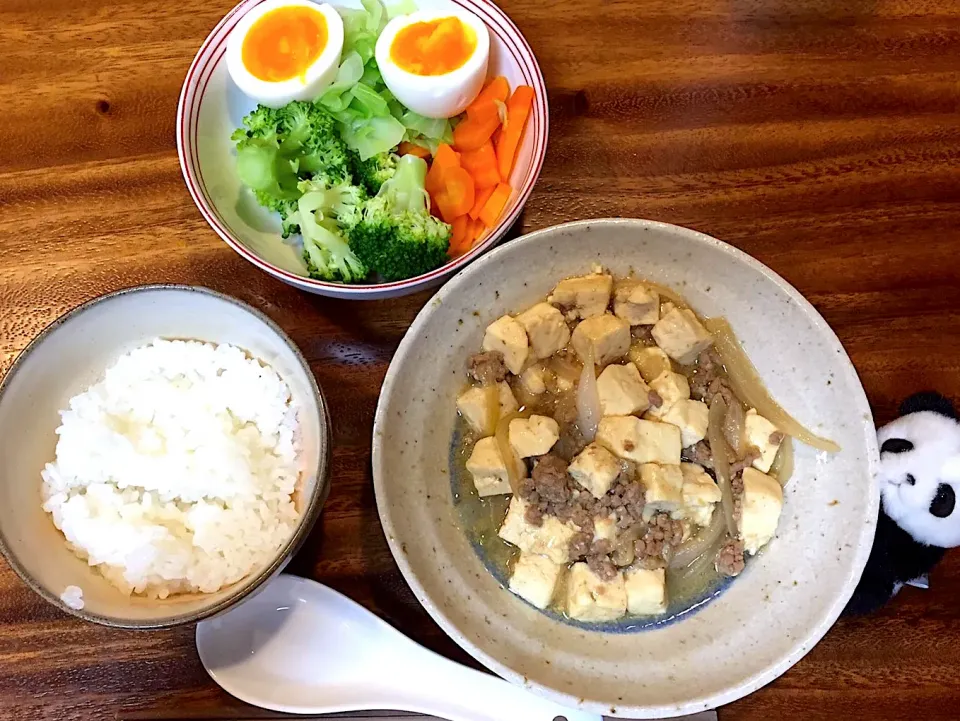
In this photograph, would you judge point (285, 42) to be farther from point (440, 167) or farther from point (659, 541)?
point (659, 541)

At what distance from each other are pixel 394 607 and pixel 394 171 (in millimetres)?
977

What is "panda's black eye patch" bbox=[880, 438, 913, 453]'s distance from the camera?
1.46 meters

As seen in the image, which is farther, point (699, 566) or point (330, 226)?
point (330, 226)

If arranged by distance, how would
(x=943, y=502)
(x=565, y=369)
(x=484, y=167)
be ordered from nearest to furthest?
(x=943, y=502) < (x=565, y=369) < (x=484, y=167)

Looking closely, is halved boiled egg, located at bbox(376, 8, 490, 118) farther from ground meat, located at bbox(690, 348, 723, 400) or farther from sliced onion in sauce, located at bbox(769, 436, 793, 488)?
sliced onion in sauce, located at bbox(769, 436, 793, 488)

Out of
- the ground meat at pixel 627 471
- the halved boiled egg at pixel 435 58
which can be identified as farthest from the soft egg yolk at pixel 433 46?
the ground meat at pixel 627 471

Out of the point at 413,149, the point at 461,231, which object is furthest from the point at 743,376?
the point at 413,149

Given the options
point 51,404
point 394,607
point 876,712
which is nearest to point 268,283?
point 51,404

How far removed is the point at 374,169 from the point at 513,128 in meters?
0.34

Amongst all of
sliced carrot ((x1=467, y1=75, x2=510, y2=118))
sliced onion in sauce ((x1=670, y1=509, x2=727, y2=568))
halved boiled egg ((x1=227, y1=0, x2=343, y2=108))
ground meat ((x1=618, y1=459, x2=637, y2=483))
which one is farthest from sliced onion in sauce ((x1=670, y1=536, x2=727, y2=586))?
halved boiled egg ((x1=227, y1=0, x2=343, y2=108))

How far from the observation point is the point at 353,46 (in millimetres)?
1739

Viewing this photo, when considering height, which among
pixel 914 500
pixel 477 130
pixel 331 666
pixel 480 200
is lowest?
pixel 331 666

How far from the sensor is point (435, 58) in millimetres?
1658

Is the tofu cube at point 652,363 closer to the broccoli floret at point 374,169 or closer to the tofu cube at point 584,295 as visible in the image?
the tofu cube at point 584,295
